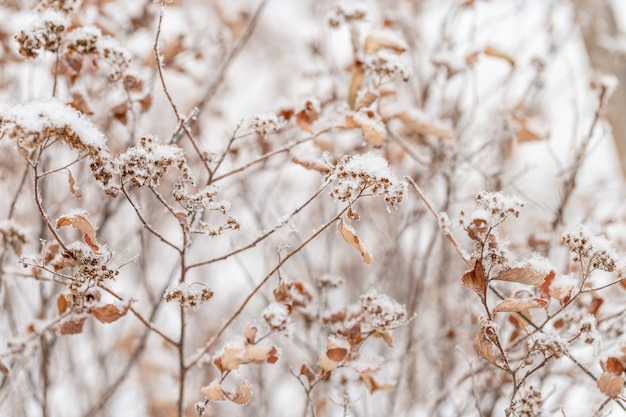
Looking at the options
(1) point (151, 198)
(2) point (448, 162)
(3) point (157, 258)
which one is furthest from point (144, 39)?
(2) point (448, 162)

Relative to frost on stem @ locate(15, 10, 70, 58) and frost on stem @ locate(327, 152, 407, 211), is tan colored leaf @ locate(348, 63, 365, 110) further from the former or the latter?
frost on stem @ locate(15, 10, 70, 58)

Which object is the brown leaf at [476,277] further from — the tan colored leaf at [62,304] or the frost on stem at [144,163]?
the tan colored leaf at [62,304]

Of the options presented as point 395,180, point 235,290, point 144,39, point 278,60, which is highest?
point 278,60

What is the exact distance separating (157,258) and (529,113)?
233 cm

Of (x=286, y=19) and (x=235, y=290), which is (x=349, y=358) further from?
(x=286, y=19)

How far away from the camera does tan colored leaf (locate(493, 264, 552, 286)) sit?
1.01 meters

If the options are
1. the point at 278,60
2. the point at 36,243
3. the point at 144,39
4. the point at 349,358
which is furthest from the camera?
the point at 278,60

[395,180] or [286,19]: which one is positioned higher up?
[286,19]

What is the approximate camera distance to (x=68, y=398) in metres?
3.12

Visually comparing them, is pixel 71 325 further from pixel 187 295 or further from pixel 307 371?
pixel 307 371

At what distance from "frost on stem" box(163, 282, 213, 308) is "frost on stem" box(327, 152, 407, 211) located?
29 centimetres

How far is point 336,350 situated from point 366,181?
326mm

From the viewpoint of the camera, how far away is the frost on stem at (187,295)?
1041 mm

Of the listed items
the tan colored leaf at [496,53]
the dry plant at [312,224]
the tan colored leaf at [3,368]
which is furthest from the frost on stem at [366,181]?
the tan colored leaf at [496,53]
